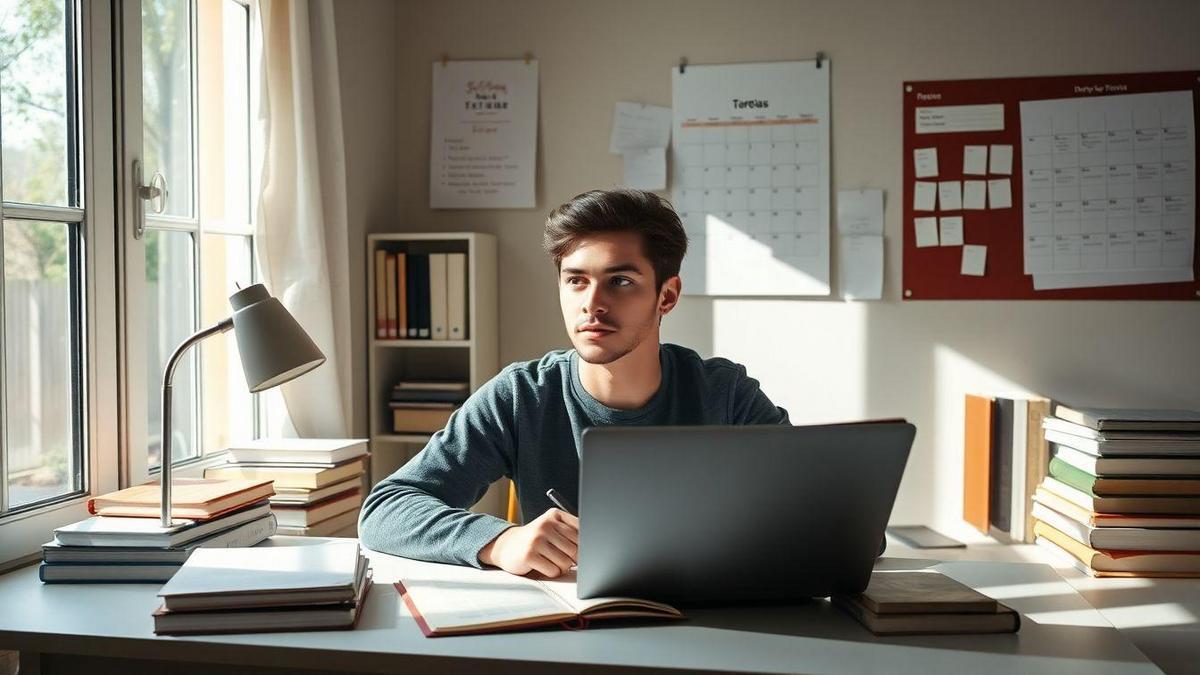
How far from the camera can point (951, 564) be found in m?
1.70

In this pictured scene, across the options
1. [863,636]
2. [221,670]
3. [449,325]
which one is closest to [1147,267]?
[449,325]

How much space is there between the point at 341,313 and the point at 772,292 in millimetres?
1317

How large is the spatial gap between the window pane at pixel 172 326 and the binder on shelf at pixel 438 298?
0.80 meters

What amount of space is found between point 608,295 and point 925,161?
5.87 ft

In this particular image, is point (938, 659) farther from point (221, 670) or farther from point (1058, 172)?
point (1058, 172)

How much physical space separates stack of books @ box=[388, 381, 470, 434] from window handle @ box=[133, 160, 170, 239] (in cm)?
119

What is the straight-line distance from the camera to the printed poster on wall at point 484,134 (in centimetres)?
341

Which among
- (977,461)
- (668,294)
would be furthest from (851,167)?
(668,294)

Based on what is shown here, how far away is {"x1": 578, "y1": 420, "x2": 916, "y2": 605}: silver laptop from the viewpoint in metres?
1.22

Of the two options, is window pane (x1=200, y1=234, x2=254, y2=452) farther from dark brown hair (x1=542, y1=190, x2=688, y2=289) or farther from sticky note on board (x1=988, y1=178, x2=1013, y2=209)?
sticky note on board (x1=988, y1=178, x2=1013, y2=209)

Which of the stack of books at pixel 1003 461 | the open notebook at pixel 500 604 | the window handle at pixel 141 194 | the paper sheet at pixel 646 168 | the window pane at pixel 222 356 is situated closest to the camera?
the open notebook at pixel 500 604

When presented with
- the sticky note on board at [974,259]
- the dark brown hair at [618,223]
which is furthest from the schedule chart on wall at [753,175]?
the dark brown hair at [618,223]

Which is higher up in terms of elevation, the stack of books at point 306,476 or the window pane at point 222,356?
the window pane at point 222,356

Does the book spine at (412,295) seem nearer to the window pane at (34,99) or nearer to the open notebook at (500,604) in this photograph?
the window pane at (34,99)
